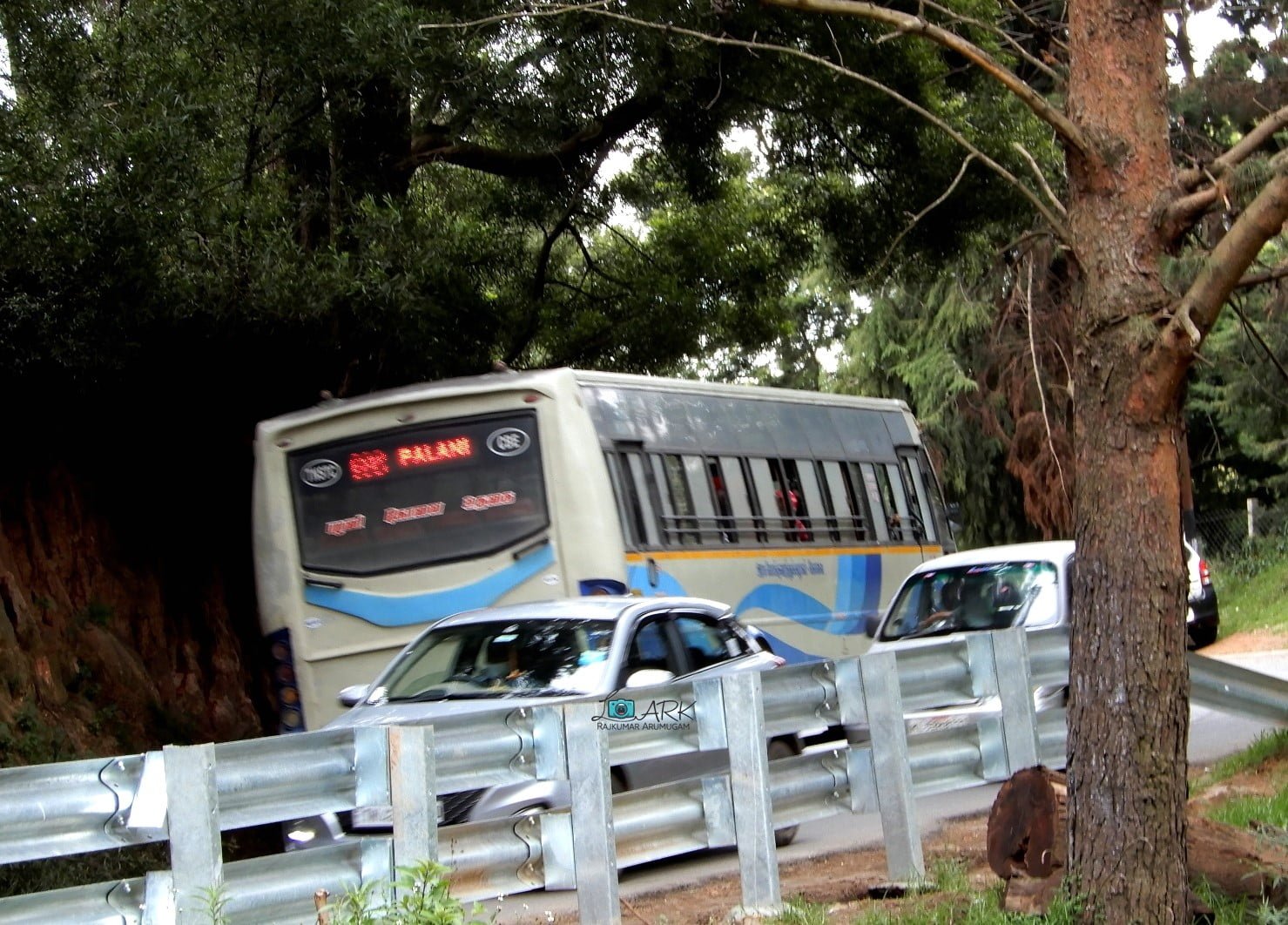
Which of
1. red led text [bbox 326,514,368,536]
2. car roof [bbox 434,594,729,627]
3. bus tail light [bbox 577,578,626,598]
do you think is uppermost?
red led text [bbox 326,514,368,536]

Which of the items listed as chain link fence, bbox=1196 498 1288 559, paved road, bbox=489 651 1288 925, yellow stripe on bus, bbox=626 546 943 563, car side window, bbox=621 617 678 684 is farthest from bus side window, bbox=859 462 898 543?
chain link fence, bbox=1196 498 1288 559

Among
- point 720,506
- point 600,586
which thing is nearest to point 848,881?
point 600,586

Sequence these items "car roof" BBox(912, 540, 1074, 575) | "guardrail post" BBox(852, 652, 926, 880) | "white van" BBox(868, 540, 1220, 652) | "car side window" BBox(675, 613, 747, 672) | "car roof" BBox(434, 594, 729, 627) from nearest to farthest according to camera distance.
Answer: "guardrail post" BBox(852, 652, 926, 880) < "car roof" BBox(434, 594, 729, 627) < "car side window" BBox(675, 613, 747, 672) < "white van" BBox(868, 540, 1220, 652) < "car roof" BBox(912, 540, 1074, 575)

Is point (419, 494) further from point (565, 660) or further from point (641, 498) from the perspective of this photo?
point (565, 660)

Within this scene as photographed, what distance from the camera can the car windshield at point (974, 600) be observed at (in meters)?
12.3

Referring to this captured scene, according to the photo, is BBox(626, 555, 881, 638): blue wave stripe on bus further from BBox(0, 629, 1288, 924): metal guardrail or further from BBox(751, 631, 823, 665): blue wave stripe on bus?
BBox(0, 629, 1288, 924): metal guardrail

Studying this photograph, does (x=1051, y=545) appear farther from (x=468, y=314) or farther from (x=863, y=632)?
(x=468, y=314)

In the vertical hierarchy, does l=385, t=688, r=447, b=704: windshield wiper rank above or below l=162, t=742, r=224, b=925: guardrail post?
below

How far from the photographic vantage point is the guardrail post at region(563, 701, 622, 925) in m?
6.36

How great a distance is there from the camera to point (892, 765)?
7.59 metres

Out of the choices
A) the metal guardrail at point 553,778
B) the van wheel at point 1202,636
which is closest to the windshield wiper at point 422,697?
the metal guardrail at point 553,778

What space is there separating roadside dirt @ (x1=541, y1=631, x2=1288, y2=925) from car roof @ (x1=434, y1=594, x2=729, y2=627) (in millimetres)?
1818

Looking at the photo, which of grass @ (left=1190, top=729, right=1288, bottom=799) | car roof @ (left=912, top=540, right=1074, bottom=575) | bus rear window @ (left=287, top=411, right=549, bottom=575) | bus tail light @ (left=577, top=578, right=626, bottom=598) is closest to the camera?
grass @ (left=1190, top=729, right=1288, bottom=799)

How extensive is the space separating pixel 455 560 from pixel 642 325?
744 cm
